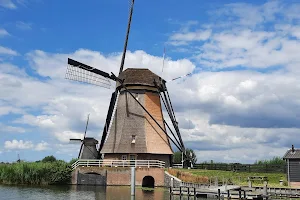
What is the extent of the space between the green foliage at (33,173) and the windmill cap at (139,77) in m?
10.1

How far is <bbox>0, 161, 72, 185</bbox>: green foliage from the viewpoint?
36156 mm

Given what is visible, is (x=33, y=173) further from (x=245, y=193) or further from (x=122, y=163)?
(x=245, y=193)

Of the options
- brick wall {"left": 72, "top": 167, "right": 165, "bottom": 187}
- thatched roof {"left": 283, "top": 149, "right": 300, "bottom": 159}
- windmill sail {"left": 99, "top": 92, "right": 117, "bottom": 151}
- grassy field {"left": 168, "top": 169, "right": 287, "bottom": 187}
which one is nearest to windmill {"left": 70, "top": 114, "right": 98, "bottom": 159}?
windmill sail {"left": 99, "top": 92, "right": 117, "bottom": 151}

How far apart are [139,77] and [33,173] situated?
13.1m

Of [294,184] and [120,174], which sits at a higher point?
[120,174]

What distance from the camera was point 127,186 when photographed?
35.1 m

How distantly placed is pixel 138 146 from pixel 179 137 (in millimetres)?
4778

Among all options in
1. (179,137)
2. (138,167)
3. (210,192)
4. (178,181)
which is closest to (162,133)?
(179,137)

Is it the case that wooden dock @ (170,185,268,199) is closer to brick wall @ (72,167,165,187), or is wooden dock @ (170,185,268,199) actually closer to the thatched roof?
the thatched roof

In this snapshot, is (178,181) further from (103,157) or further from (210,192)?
(103,157)

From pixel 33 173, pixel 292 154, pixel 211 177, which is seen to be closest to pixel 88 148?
pixel 33 173

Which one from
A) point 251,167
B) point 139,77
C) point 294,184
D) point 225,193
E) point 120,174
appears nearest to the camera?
point 225,193

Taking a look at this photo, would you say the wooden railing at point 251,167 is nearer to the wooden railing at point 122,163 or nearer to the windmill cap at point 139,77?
the wooden railing at point 122,163

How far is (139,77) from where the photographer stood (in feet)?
128
